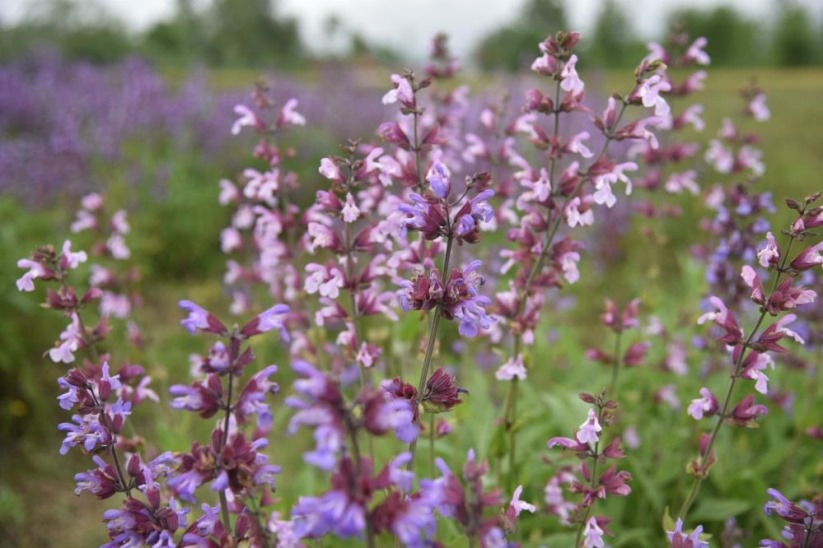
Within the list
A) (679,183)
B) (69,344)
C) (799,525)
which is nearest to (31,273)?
(69,344)

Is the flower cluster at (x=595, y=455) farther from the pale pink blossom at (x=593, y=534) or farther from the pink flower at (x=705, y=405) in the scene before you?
the pink flower at (x=705, y=405)

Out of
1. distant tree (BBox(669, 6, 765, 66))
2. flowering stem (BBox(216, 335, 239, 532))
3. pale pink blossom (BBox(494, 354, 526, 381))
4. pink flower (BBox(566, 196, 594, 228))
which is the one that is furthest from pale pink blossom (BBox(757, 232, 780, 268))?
distant tree (BBox(669, 6, 765, 66))

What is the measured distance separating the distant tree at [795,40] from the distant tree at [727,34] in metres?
2.18

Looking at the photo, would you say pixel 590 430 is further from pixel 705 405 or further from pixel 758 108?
pixel 758 108

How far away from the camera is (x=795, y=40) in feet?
149

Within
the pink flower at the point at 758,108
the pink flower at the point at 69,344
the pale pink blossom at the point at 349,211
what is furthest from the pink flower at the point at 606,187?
the pink flower at the point at 69,344

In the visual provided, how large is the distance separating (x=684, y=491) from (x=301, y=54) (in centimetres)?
2794

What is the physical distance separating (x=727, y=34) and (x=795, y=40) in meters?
6.19

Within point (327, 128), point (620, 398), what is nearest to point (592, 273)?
point (620, 398)

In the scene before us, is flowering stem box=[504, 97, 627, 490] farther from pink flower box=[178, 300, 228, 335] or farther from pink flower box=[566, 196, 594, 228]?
pink flower box=[178, 300, 228, 335]

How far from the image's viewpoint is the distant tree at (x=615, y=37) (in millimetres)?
41625

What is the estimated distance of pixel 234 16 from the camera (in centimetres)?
2189

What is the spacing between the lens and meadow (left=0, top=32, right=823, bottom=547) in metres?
2.46

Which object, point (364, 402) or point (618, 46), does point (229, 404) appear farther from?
point (618, 46)
